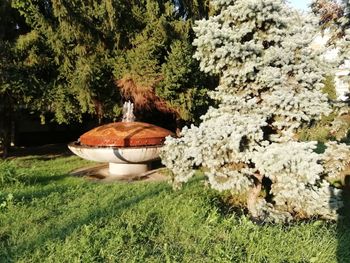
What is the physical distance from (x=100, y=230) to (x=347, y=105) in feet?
15.9

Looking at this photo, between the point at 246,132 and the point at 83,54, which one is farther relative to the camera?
the point at 83,54

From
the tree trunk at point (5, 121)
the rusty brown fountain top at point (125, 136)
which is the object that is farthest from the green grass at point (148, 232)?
the tree trunk at point (5, 121)

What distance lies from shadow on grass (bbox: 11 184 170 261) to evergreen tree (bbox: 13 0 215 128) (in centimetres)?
426

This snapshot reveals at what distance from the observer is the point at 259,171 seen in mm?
6297

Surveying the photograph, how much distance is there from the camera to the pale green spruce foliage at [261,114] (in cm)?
590

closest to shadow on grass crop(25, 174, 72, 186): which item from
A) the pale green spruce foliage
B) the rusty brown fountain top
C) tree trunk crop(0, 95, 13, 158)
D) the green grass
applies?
the rusty brown fountain top

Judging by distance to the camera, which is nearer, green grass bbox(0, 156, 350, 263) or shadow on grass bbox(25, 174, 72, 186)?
green grass bbox(0, 156, 350, 263)

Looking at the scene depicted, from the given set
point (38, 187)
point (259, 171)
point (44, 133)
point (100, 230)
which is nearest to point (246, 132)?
point (259, 171)

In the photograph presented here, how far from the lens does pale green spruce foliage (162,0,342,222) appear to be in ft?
19.4

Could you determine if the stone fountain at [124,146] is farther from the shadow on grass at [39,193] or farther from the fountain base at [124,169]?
the shadow on grass at [39,193]

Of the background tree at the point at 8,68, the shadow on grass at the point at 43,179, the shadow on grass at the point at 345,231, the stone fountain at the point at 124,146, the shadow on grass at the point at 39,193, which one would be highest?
the background tree at the point at 8,68

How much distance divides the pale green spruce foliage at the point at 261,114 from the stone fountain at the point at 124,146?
3267 mm

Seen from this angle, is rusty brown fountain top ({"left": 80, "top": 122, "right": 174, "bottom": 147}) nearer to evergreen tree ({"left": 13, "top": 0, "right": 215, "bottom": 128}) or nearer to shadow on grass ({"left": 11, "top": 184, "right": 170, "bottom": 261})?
evergreen tree ({"left": 13, "top": 0, "right": 215, "bottom": 128})

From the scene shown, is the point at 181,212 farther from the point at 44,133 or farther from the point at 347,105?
the point at 44,133
